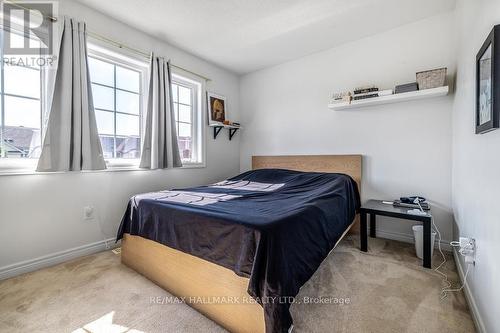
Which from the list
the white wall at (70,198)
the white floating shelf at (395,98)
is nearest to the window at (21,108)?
the white wall at (70,198)

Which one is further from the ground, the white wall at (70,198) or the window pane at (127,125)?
the window pane at (127,125)

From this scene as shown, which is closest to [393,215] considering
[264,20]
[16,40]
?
[264,20]

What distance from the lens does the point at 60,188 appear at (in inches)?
78.2

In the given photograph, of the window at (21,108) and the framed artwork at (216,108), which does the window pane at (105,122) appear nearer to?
the window at (21,108)

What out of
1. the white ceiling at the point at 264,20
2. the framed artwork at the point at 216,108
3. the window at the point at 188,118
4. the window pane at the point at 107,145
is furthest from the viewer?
the framed artwork at the point at 216,108

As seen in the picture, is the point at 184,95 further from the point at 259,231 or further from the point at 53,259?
the point at 259,231

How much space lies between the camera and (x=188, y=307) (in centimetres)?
141

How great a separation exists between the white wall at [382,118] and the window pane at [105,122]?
2.09 meters

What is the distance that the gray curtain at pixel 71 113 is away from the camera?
6.15ft

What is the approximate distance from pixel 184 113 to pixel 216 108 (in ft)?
1.67

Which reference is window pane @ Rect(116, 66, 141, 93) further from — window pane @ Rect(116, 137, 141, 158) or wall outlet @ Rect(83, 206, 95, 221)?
wall outlet @ Rect(83, 206, 95, 221)

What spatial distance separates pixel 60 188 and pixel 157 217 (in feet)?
3.47

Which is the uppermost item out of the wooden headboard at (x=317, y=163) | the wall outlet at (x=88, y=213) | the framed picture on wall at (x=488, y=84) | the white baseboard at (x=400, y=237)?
the framed picture on wall at (x=488, y=84)

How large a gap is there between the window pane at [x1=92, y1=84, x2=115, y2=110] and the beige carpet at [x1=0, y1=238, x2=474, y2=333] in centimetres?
150
